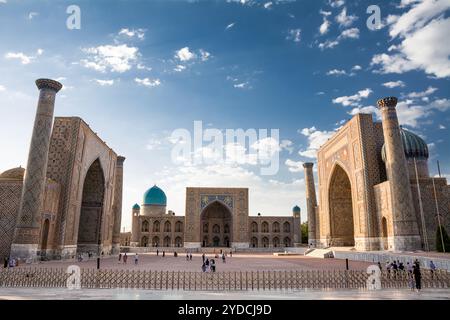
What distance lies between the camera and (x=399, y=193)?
20.8 m

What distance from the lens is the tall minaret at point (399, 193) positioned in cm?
2042

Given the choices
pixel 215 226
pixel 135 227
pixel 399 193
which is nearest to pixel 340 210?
pixel 399 193

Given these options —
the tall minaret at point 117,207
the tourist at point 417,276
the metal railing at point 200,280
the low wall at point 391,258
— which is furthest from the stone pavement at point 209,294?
the tall minaret at point 117,207

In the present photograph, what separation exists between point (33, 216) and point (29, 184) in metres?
1.77

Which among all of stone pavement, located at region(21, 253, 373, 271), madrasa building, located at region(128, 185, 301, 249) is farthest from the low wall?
madrasa building, located at region(128, 185, 301, 249)

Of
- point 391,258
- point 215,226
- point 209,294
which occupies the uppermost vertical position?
point 215,226

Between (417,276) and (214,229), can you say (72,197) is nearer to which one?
(417,276)

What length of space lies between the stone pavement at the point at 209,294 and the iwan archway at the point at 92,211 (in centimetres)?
1921

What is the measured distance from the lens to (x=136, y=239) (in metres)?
49.3

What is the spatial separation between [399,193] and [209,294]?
17.0 m

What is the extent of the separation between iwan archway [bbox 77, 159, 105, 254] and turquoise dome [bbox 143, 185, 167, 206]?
26391 mm

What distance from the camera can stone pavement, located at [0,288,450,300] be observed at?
7.76 meters

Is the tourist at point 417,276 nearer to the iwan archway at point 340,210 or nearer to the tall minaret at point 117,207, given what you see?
the iwan archway at point 340,210

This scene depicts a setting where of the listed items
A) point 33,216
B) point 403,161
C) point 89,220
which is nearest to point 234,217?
point 89,220
